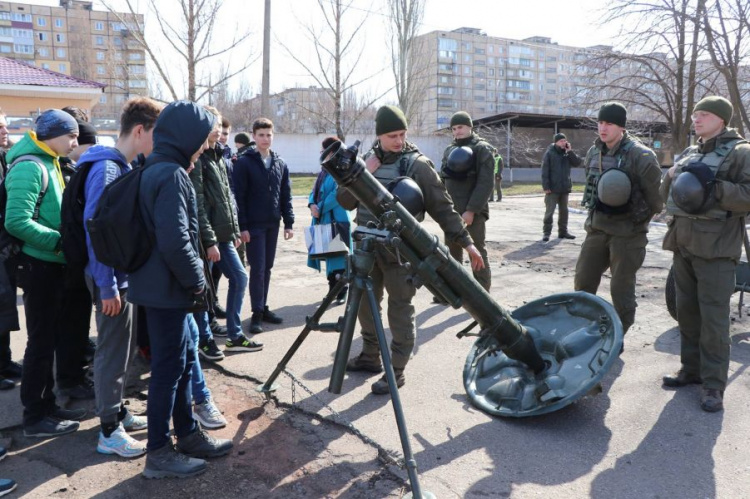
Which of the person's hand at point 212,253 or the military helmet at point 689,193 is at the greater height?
the military helmet at point 689,193

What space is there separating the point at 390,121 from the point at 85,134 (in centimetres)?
228

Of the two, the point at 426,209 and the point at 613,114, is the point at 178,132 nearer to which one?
the point at 426,209

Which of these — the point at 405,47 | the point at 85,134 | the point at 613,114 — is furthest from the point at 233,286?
the point at 405,47

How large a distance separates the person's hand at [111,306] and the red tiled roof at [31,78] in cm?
1487

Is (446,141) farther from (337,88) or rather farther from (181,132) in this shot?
(181,132)

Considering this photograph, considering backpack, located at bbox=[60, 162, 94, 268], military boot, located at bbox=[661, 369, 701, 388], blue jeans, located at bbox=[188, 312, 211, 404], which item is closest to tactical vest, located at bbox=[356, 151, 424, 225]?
blue jeans, located at bbox=[188, 312, 211, 404]

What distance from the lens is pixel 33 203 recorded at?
3.41 meters

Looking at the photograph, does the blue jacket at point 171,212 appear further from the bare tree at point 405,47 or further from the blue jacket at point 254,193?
the bare tree at point 405,47

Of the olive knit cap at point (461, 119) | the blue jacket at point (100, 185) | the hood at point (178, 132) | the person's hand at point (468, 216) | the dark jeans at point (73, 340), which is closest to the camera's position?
the hood at point (178, 132)

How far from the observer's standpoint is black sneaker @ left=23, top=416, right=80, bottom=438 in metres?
3.41

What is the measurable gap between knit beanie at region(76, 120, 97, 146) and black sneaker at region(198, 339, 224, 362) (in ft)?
5.84

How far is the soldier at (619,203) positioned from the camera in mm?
4348

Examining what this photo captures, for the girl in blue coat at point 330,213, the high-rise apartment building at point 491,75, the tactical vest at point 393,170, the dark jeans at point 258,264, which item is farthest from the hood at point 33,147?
the high-rise apartment building at point 491,75

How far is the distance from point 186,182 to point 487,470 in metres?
2.15
